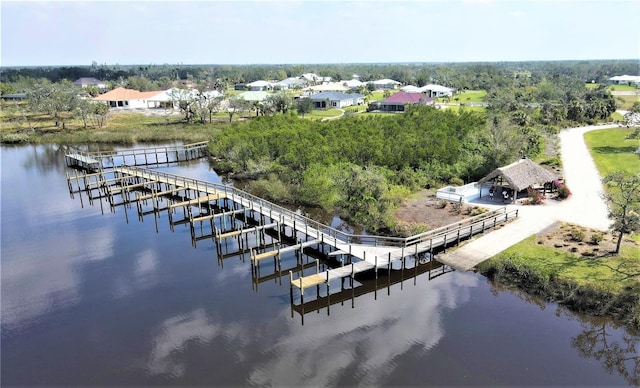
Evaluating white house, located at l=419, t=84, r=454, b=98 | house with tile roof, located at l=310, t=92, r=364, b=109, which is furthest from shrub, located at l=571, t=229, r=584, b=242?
white house, located at l=419, t=84, r=454, b=98

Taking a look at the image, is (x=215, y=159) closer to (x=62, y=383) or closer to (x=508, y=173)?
(x=508, y=173)

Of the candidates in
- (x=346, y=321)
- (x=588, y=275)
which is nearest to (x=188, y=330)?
(x=346, y=321)

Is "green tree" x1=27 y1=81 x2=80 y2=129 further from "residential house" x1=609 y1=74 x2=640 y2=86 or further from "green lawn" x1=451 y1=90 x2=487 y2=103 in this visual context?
"residential house" x1=609 y1=74 x2=640 y2=86

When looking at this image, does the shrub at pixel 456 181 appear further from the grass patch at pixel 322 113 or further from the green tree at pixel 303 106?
the green tree at pixel 303 106

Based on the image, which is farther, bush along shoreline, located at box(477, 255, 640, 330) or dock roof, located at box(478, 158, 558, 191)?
dock roof, located at box(478, 158, 558, 191)

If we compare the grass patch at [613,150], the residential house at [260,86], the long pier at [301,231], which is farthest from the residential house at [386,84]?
the long pier at [301,231]

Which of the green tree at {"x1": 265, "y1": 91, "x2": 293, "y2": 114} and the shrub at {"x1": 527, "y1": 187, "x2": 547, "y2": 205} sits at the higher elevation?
the green tree at {"x1": 265, "y1": 91, "x2": 293, "y2": 114}
